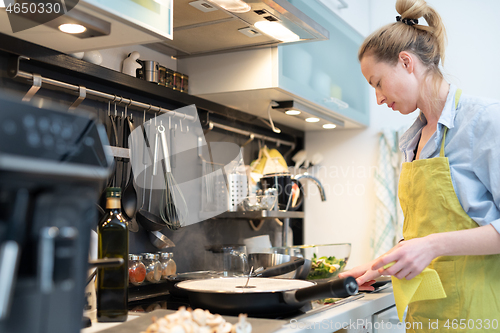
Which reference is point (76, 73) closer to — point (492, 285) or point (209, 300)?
point (209, 300)

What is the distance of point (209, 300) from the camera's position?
922 mm

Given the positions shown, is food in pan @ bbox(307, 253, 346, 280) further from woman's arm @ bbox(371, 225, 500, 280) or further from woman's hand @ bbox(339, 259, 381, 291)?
woman's arm @ bbox(371, 225, 500, 280)

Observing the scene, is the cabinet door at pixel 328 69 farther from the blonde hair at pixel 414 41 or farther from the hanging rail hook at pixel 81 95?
the hanging rail hook at pixel 81 95

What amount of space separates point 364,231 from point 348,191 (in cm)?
20

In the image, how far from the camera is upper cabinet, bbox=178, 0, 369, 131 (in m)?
1.47

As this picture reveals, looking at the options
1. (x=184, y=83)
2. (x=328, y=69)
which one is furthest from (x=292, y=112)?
(x=184, y=83)

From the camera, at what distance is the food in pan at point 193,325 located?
0.67 m

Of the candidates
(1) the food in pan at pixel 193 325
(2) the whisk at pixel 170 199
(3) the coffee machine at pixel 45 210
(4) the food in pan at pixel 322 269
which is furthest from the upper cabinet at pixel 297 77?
(3) the coffee machine at pixel 45 210

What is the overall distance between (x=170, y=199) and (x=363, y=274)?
0.61 meters

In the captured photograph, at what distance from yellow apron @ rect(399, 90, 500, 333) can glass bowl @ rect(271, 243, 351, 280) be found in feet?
1.68

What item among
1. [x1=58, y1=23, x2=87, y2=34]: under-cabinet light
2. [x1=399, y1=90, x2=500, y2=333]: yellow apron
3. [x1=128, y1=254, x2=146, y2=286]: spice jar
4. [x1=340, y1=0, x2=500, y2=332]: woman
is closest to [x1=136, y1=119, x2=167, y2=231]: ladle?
[x1=128, y1=254, x2=146, y2=286]: spice jar

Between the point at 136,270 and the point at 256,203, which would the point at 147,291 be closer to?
the point at 136,270

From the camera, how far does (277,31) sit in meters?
1.32

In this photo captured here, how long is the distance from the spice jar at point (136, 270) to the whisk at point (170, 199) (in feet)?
0.56
